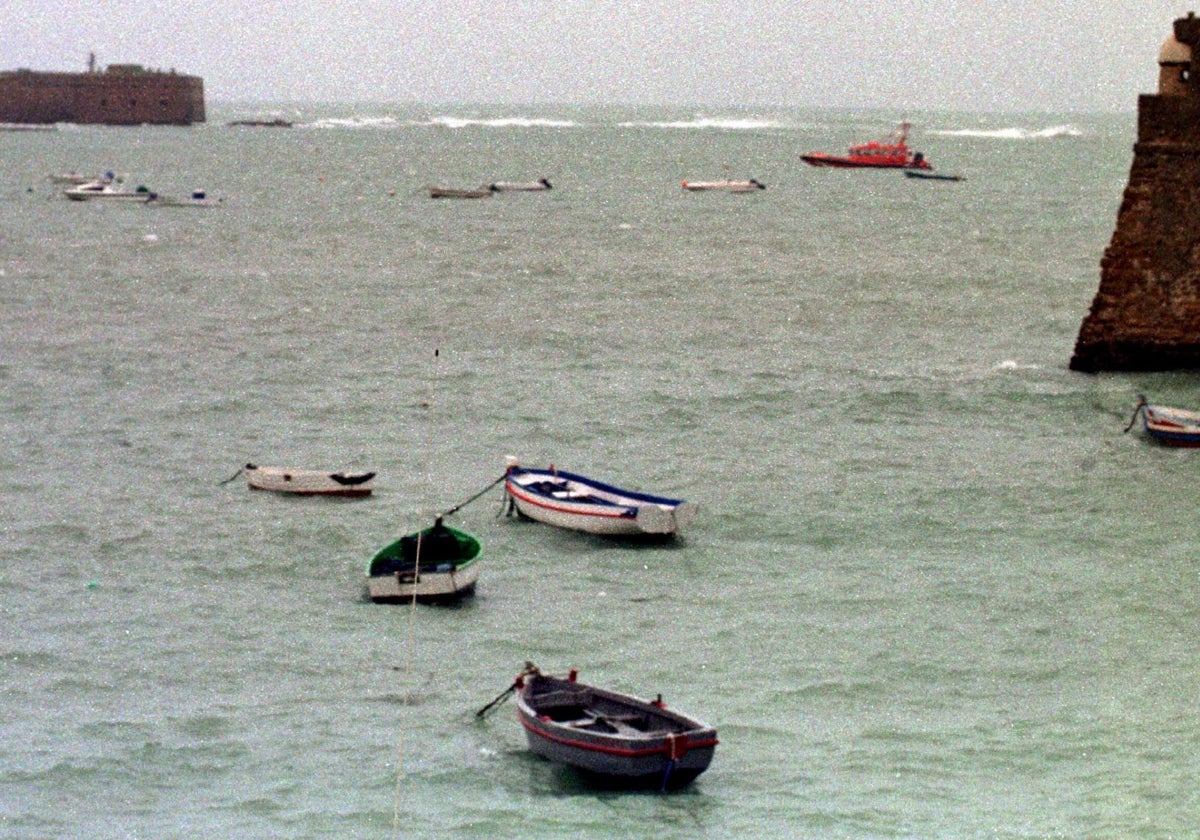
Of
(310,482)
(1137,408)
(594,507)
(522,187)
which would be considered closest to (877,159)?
(522,187)

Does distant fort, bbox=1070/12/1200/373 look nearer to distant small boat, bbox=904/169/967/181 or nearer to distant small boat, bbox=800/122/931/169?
distant small boat, bbox=904/169/967/181

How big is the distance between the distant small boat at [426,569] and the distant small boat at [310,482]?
234 inches

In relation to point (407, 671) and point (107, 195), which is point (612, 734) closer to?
point (407, 671)

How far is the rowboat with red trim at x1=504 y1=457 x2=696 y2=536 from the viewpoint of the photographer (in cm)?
3228

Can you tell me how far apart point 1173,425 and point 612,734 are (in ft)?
67.0

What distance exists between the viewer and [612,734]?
22.1 meters

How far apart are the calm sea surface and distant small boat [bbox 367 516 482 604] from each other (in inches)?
16.0

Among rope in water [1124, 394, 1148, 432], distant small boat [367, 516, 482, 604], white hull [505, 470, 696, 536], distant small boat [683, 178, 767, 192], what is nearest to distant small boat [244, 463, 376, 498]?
white hull [505, 470, 696, 536]

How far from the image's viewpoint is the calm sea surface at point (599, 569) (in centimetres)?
2223

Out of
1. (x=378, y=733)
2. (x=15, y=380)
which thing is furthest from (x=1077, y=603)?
(x=15, y=380)

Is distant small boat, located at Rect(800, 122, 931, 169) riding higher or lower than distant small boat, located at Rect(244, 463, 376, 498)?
lower

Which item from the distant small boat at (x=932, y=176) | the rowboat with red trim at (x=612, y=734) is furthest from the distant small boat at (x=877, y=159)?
the rowboat with red trim at (x=612, y=734)

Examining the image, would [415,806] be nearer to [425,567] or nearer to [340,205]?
[425,567]

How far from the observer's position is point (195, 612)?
2878 centimetres
